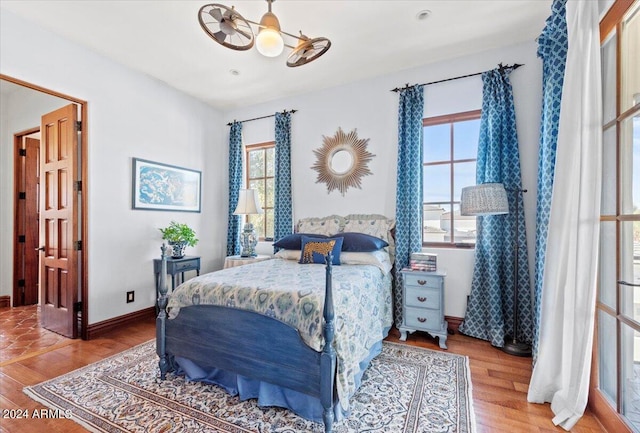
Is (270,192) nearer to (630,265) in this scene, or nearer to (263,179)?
(263,179)

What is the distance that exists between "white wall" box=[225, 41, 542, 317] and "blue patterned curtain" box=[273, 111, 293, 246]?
89 mm

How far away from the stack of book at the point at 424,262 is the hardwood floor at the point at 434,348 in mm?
724

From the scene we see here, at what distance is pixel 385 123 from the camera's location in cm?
337

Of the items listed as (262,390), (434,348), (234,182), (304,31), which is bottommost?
(434,348)

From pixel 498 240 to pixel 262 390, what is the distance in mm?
2461

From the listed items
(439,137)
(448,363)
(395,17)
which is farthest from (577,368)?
(395,17)

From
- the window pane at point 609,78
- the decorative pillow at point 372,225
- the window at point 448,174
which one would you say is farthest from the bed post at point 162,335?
the window pane at point 609,78

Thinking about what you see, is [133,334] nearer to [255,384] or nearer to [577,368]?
[255,384]

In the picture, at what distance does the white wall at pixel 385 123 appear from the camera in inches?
109

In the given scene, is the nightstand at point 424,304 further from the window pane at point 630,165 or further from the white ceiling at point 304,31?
the white ceiling at point 304,31

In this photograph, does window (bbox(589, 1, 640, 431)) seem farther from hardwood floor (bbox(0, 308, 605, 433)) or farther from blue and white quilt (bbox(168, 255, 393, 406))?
blue and white quilt (bbox(168, 255, 393, 406))

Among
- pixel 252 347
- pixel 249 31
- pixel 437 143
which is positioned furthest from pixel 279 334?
pixel 437 143

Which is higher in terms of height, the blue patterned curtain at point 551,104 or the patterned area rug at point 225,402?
the blue patterned curtain at point 551,104

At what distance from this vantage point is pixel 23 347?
103 inches
